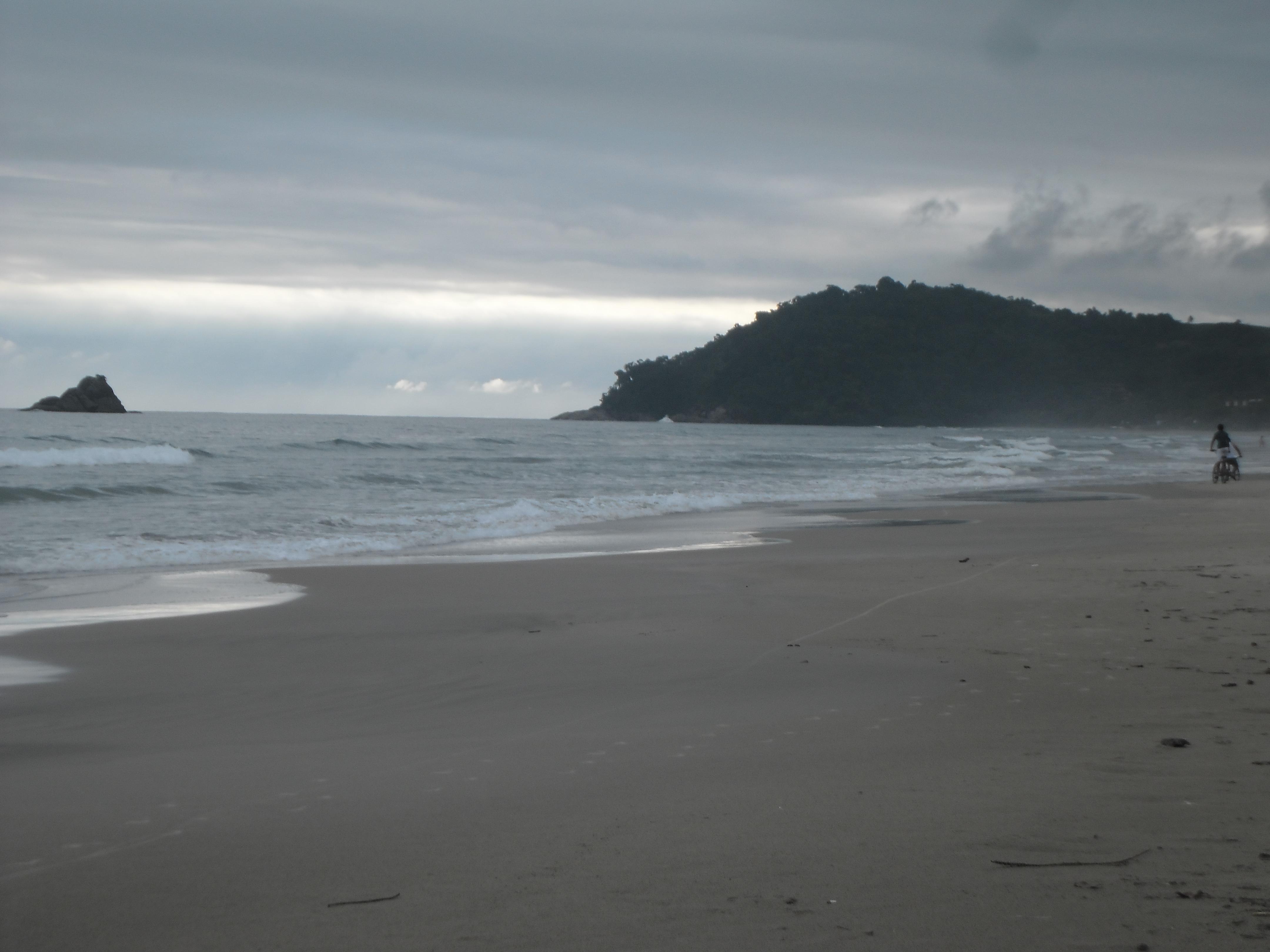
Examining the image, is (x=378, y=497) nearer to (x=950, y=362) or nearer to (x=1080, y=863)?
(x=1080, y=863)

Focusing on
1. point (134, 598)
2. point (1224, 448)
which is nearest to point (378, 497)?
point (134, 598)

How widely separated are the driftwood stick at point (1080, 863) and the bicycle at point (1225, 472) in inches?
1017

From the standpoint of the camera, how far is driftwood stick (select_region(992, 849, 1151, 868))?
8.71 feet

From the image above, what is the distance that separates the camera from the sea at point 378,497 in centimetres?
1010

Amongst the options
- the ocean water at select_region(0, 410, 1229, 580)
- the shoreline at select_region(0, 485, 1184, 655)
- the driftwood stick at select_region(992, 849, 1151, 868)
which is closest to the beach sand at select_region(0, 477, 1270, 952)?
the driftwood stick at select_region(992, 849, 1151, 868)

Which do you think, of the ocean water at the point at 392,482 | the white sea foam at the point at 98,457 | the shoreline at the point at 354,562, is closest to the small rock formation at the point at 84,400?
the ocean water at the point at 392,482

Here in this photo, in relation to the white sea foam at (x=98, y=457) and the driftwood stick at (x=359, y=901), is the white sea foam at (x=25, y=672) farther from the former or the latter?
the white sea foam at (x=98, y=457)

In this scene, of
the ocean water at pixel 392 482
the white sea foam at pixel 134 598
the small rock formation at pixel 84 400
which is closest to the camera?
the white sea foam at pixel 134 598

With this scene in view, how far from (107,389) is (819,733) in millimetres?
102540

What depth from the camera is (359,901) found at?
255 cm

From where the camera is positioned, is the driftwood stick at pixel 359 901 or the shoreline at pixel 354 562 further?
the shoreline at pixel 354 562

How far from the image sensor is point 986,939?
229 cm

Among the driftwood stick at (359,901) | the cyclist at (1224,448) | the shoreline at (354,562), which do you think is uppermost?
the cyclist at (1224,448)

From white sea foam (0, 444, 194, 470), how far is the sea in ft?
0.39
